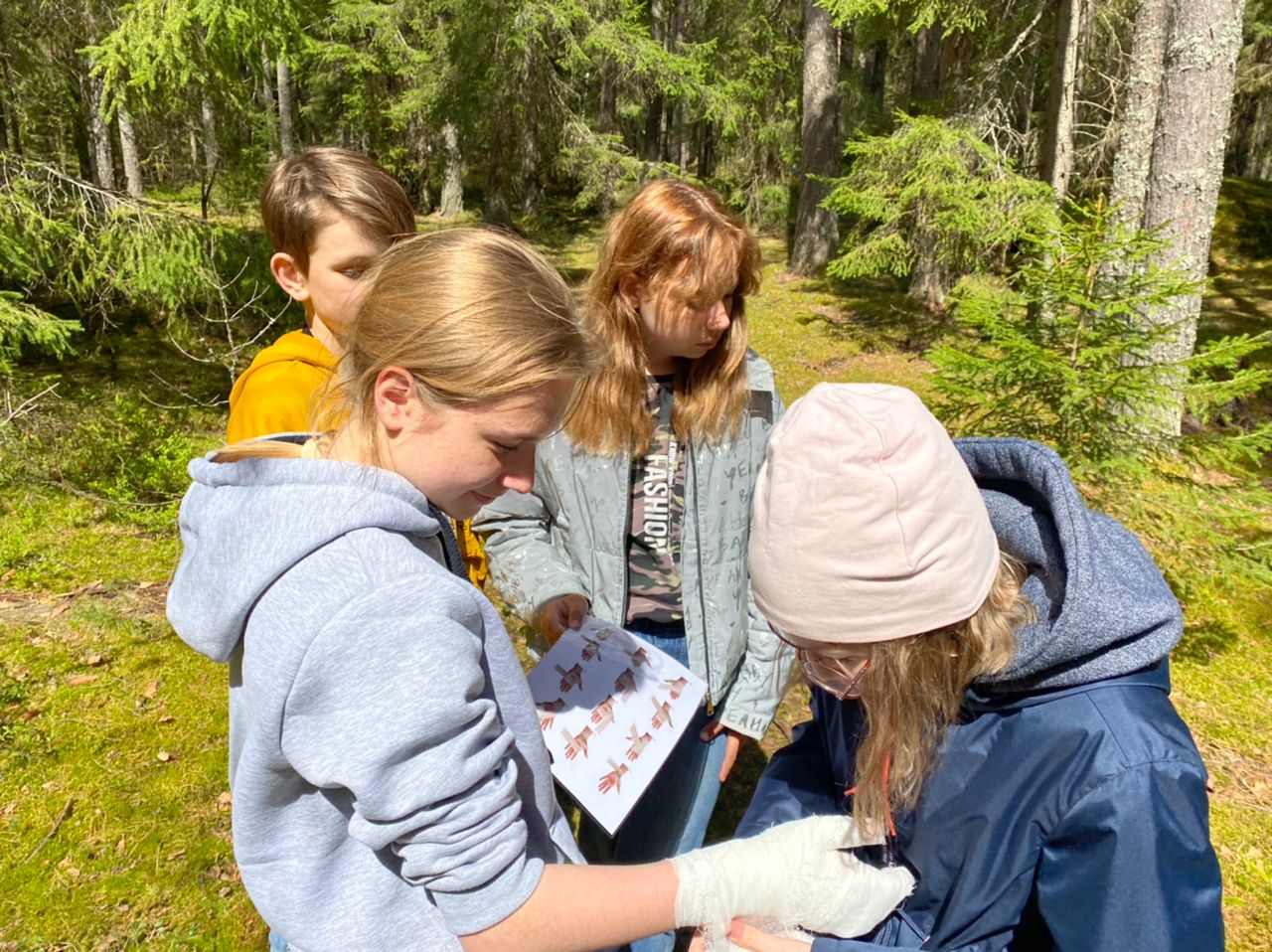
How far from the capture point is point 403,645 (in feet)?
3.08

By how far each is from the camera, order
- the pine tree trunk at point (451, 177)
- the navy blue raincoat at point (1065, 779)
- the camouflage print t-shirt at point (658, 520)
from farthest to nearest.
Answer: the pine tree trunk at point (451, 177) → the camouflage print t-shirt at point (658, 520) → the navy blue raincoat at point (1065, 779)

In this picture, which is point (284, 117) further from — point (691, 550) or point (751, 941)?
point (751, 941)

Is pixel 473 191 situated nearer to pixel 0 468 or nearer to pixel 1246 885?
pixel 0 468

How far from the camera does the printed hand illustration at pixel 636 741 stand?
1.82 metres

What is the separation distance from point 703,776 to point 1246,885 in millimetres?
2500

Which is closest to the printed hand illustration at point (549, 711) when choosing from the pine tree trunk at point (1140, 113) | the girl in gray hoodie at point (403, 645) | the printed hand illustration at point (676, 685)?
the printed hand illustration at point (676, 685)

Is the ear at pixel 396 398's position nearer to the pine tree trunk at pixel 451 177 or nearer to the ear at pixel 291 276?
the ear at pixel 291 276

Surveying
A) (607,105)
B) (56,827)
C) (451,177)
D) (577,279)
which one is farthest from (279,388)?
(451,177)

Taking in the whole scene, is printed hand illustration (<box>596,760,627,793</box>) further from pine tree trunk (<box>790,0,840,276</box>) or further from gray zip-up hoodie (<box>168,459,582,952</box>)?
pine tree trunk (<box>790,0,840,276</box>)

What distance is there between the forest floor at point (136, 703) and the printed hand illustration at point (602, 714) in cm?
190

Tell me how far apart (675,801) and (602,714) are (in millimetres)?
655

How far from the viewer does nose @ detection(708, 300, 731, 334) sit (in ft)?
7.04

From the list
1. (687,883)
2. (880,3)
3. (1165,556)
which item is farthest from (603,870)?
(880,3)

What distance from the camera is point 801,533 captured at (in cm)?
121
